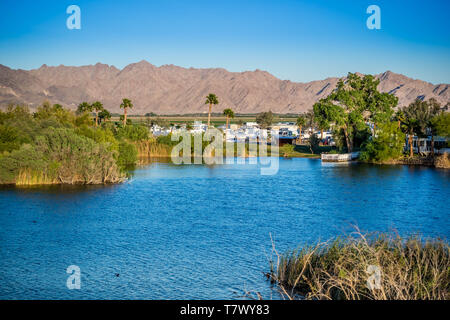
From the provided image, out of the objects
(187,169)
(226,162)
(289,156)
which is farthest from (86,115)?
(289,156)

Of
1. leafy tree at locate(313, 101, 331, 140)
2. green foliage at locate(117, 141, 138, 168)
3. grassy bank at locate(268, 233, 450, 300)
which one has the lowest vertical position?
grassy bank at locate(268, 233, 450, 300)

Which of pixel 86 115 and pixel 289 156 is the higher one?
pixel 86 115

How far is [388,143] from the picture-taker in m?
59.7

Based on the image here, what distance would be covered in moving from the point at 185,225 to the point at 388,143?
40872 mm

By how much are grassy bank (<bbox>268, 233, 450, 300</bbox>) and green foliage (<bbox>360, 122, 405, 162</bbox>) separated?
45.2 meters

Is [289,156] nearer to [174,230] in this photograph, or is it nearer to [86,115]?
[86,115]

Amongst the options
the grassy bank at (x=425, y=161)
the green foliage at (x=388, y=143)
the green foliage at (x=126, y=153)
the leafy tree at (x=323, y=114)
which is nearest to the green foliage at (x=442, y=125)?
the grassy bank at (x=425, y=161)

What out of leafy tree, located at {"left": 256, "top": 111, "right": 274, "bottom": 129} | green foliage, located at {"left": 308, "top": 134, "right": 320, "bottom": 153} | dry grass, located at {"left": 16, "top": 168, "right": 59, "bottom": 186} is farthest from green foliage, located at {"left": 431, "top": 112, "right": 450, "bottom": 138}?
leafy tree, located at {"left": 256, "top": 111, "right": 274, "bottom": 129}

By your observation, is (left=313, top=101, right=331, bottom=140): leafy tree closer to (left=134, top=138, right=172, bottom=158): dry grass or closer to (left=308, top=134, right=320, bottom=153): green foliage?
(left=308, top=134, right=320, bottom=153): green foliage

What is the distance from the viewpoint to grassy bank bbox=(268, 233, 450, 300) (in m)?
11.4

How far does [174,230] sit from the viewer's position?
2484 cm

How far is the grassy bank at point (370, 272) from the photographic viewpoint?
1140 centimetres

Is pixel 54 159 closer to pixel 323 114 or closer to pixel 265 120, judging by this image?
pixel 323 114
